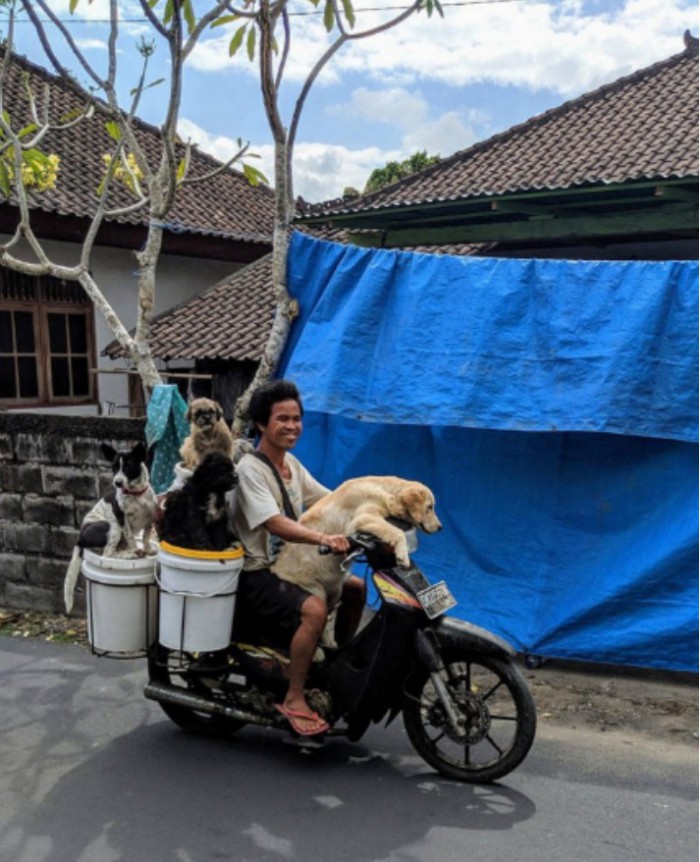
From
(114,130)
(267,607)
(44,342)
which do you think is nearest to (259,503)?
(267,607)

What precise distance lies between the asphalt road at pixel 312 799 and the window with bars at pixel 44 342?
381 inches

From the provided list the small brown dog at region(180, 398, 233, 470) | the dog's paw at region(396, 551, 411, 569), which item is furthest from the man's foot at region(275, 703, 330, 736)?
the small brown dog at region(180, 398, 233, 470)

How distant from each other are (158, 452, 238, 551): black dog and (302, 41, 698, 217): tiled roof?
273 inches

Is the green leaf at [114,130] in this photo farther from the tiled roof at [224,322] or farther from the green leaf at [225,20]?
the tiled roof at [224,322]

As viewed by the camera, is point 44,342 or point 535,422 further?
point 44,342

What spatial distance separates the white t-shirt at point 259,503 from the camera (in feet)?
12.2

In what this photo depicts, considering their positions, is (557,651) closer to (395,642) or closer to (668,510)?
(668,510)

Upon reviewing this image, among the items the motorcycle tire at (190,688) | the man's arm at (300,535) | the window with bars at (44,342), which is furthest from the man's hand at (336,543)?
the window with bars at (44,342)

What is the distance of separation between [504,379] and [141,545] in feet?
7.68

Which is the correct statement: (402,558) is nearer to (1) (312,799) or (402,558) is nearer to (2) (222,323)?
(1) (312,799)

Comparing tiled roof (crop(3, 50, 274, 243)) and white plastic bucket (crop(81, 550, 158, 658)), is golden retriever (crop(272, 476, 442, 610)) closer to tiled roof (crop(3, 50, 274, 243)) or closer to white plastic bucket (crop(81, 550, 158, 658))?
white plastic bucket (crop(81, 550, 158, 658))

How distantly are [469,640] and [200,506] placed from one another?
4.48ft

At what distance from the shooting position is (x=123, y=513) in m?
4.20

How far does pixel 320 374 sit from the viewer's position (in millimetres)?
5332
